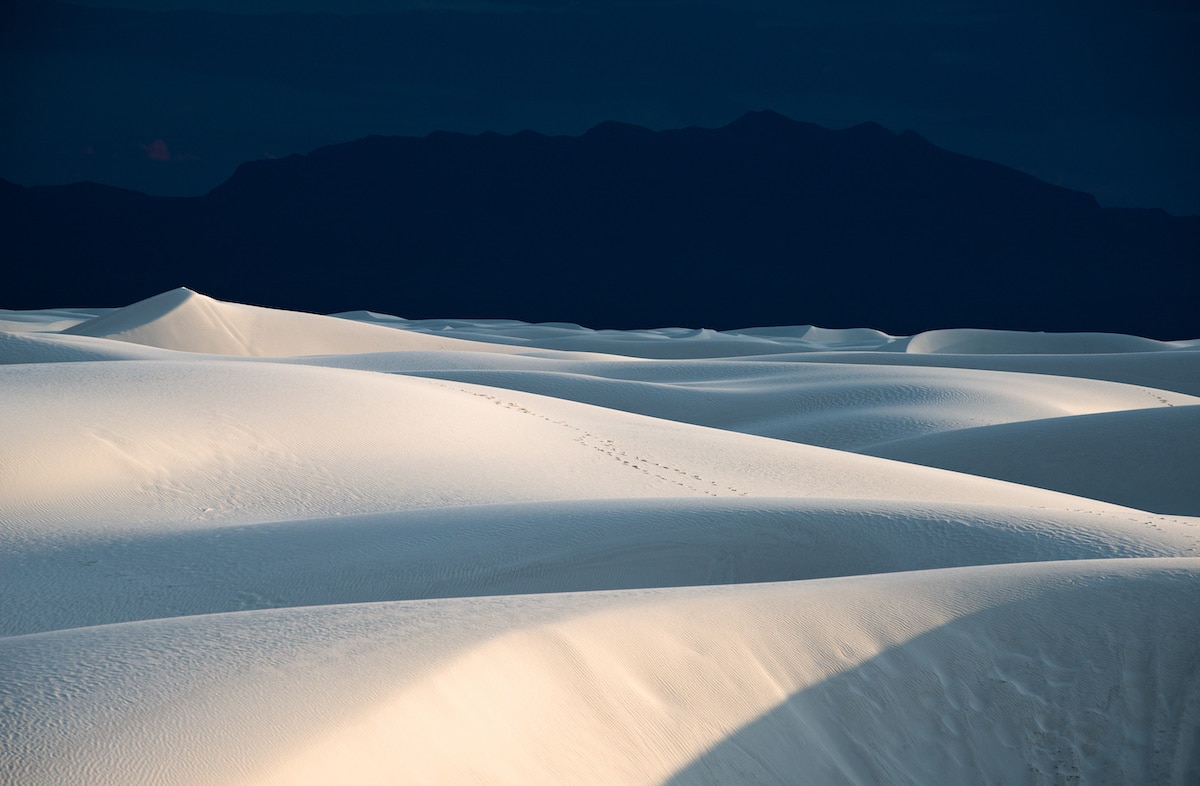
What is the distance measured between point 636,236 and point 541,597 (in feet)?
190

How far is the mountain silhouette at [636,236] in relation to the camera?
55.6 metres

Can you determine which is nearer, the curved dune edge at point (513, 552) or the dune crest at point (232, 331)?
the curved dune edge at point (513, 552)

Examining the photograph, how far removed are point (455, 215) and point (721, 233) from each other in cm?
1538

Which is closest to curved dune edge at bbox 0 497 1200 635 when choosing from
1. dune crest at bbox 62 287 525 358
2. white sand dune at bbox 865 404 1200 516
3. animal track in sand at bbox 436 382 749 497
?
animal track in sand at bbox 436 382 749 497

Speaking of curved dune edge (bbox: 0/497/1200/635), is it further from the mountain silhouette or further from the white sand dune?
the mountain silhouette

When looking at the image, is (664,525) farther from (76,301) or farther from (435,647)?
(76,301)

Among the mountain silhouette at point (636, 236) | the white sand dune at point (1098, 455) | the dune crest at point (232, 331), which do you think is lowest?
the white sand dune at point (1098, 455)

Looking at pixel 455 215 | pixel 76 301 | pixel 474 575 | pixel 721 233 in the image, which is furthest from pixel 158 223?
pixel 474 575

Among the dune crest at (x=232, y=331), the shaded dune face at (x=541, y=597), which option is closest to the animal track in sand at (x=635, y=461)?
the shaded dune face at (x=541, y=597)

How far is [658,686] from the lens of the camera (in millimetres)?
2053

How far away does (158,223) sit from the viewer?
202 feet

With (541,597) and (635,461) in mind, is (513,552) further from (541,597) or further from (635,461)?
(635,461)

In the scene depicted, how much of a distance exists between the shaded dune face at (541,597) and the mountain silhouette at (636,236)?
50.0m

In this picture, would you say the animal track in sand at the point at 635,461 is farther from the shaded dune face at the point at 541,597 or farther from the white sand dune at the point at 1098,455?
the white sand dune at the point at 1098,455
